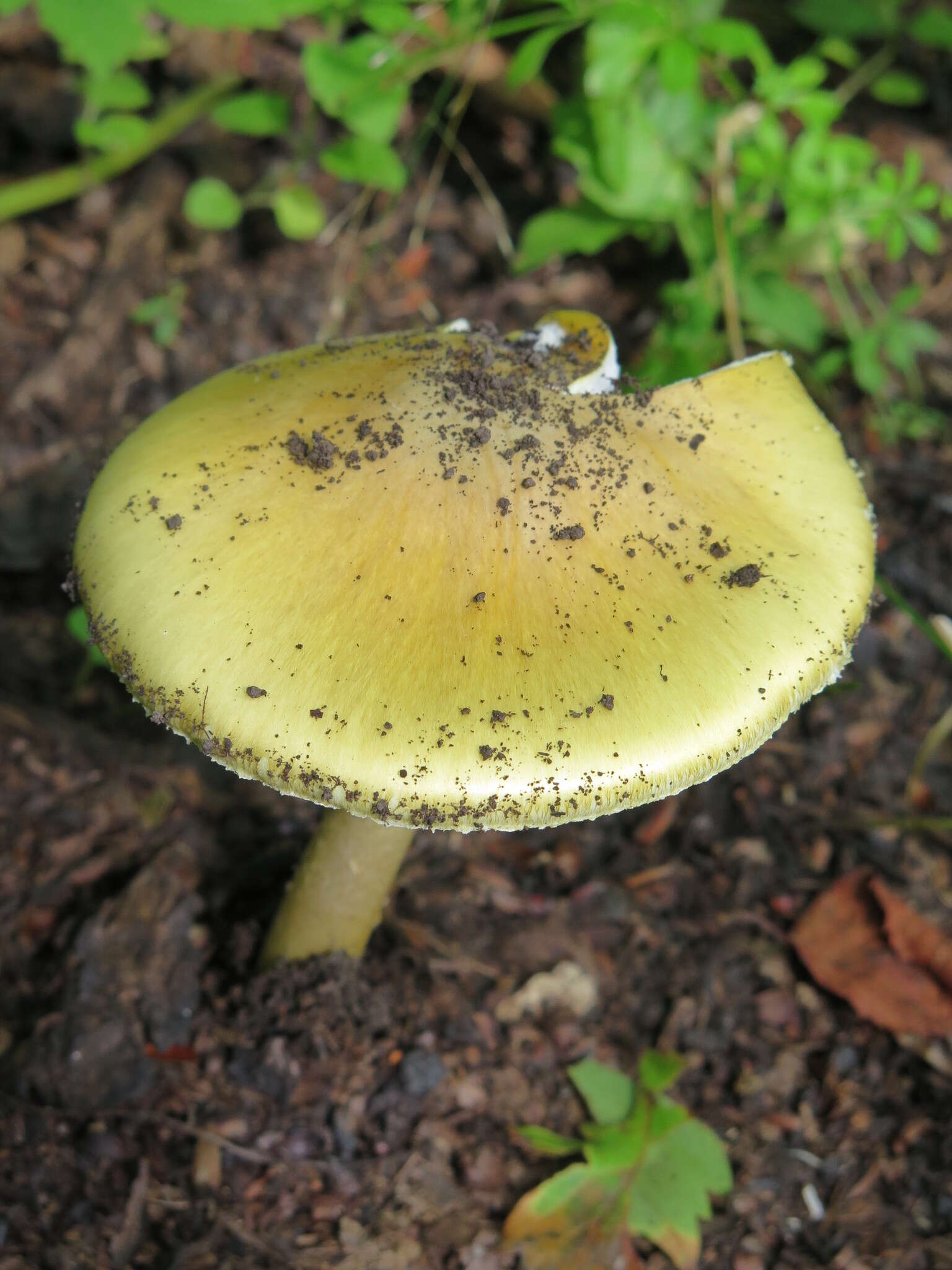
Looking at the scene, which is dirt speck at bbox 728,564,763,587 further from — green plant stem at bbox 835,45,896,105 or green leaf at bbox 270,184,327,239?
green plant stem at bbox 835,45,896,105

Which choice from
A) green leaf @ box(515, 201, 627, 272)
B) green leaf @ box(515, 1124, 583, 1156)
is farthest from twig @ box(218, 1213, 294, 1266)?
green leaf @ box(515, 201, 627, 272)

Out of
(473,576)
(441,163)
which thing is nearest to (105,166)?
(441,163)

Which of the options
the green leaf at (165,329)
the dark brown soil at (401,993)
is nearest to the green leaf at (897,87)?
the dark brown soil at (401,993)

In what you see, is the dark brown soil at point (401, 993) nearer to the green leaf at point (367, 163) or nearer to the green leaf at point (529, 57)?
the green leaf at point (367, 163)

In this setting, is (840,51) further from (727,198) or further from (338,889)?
(338,889)

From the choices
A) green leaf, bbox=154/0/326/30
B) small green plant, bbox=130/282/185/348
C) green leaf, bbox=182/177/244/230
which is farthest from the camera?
small green plant, bbox=130/282/185/348

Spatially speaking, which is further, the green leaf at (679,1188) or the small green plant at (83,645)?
the small green plant at (83,645)
